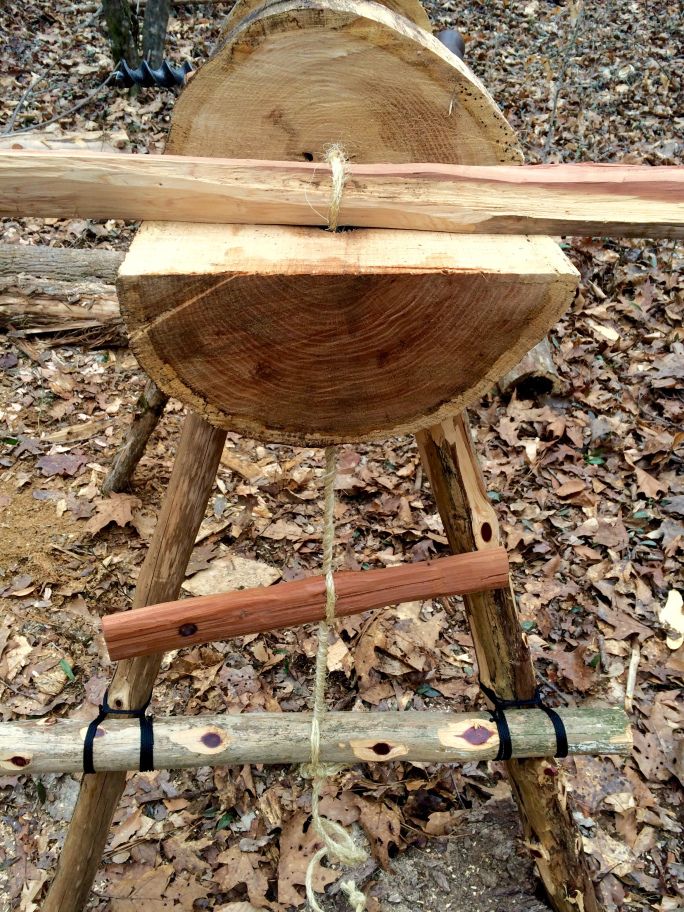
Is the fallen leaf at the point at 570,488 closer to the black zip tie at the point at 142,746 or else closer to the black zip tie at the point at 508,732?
the black zip tie at the point at 508,732

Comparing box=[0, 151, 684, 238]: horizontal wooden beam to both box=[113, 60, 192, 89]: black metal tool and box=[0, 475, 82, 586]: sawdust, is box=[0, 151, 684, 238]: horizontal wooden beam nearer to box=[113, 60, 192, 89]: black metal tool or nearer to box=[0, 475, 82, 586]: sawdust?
box=[0, 475, 82, 586]: sawdust

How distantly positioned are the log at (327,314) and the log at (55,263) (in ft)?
10.9

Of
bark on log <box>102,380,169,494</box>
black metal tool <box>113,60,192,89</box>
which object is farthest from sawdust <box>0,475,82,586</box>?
black metal tool <box>113,60,192,89</box>

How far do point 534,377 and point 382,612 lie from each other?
1735mm

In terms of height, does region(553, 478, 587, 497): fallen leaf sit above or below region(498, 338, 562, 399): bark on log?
below

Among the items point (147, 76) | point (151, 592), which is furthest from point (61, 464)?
point (147, 76)

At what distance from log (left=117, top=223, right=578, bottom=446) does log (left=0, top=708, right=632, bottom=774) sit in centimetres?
87

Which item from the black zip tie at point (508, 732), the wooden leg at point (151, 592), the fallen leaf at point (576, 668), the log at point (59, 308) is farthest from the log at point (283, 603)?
the log at point (59, 308)

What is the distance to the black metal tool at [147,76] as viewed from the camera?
7041 mm

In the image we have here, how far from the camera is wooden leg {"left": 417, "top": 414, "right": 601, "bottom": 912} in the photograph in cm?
176

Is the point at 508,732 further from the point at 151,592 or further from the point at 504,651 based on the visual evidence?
the point at 151,592

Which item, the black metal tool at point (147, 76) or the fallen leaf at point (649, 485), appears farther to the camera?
the black metal tool at point (147, 76)

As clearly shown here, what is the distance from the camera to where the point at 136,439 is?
340 centimetres

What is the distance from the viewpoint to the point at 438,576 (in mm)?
1707
